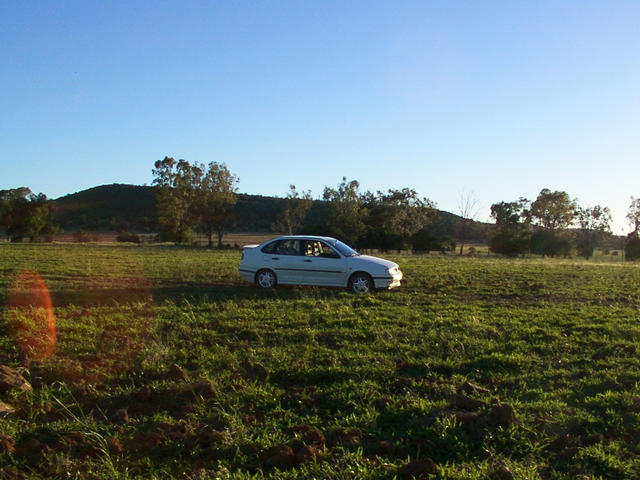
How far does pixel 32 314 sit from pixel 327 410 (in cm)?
650

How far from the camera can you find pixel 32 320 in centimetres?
847

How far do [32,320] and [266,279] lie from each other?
6103 millimetres

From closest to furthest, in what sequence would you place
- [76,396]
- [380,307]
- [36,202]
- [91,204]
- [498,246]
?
[76,396]
[380,307]
[498,246]
[36,202]
[91,204]

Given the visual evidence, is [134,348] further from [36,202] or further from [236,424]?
[36,202]

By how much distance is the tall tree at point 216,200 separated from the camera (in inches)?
2035

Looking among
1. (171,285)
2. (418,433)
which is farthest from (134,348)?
(171,285)

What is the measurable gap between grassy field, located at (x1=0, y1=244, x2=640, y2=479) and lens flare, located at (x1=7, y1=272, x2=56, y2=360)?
1.7 inches

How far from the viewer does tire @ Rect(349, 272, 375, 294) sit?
13.1 m

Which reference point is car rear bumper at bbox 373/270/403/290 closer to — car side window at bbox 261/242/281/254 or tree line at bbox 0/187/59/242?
car side window at bbox 261/242/281/254

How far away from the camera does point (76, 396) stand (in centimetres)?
536

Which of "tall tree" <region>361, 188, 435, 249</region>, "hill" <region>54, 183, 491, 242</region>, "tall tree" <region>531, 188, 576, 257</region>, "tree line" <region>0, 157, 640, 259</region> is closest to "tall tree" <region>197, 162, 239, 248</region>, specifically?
"tree line" <region>0, 157, 640, 259</region>

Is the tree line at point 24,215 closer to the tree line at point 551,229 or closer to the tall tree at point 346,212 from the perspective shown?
the tall tree at point 346,212

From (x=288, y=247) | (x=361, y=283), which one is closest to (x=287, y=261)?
(x=288, y=247)

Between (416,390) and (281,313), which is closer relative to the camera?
(416,390)
